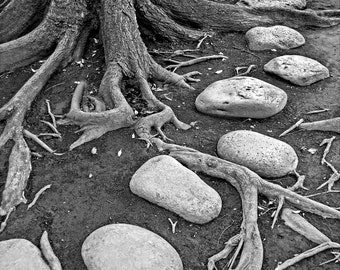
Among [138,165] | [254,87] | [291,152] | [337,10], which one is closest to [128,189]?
[138,165]

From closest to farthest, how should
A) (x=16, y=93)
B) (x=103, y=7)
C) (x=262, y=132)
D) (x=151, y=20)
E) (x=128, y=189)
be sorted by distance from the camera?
(x=128, y=189)
(x=262, y=132)
(x=16, y=93)
(x=103, y=7)
(x=151, y=20)

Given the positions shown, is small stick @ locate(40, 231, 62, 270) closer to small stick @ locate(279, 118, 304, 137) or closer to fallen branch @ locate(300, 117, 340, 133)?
small stick @ locate(279, 118, 304, 137)

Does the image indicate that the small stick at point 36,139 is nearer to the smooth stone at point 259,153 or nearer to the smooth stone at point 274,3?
the smooth stone at point 259,153

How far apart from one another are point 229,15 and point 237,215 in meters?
3.82

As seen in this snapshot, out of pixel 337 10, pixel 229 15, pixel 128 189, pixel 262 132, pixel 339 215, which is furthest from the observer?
pixel 337 10

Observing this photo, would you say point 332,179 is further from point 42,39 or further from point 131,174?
point 42,39

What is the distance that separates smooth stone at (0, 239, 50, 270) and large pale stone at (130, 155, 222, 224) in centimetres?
99

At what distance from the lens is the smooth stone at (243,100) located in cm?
480

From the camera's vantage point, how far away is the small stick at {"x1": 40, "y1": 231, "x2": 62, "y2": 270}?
10.9 feet

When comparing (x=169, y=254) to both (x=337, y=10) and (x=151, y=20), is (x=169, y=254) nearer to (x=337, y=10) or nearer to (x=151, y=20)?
(x=151, y=20)

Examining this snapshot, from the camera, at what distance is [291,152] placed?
427 centimetres

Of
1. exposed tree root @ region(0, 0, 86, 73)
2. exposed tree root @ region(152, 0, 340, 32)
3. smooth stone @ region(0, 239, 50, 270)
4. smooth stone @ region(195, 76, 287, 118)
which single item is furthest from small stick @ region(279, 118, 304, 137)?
exposed tree root @ region(0, 0, 86, 73)

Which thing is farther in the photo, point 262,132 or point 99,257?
point 262,132

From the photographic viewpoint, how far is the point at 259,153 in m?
4.15
